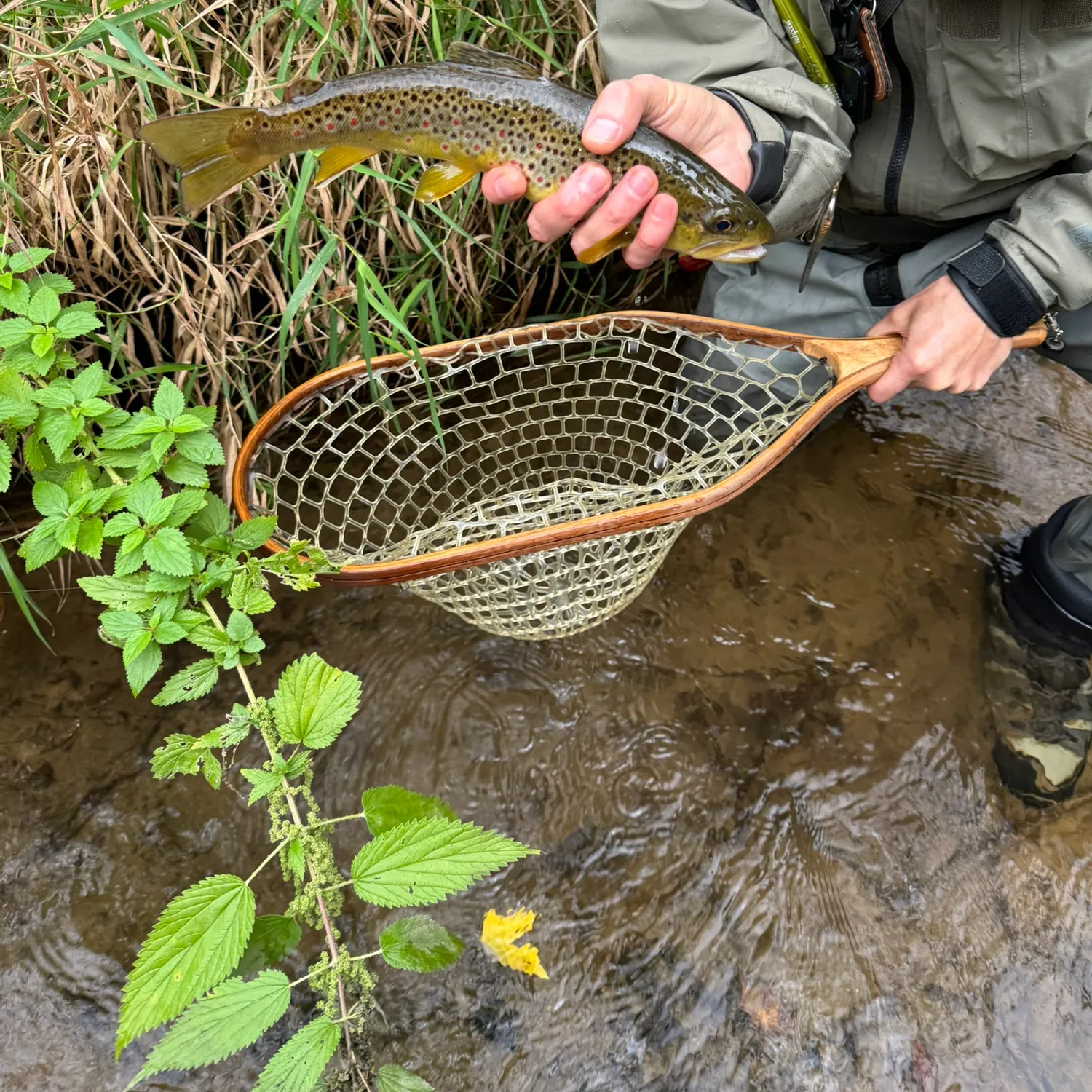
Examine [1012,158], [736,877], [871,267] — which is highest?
[1012,158]

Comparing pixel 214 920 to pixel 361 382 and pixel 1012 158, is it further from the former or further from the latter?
pixel 1012 158

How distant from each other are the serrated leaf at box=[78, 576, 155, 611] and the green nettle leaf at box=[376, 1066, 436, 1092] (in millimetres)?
840

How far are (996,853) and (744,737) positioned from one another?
652 millimetres

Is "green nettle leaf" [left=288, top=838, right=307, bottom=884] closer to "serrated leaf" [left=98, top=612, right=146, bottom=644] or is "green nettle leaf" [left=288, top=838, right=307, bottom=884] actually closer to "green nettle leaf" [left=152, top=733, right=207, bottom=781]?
"green nettle leaf" [left=152, top=733, right=207, bottom=781]

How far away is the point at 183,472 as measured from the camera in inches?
56.3

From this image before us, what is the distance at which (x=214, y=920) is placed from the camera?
1.11 meters

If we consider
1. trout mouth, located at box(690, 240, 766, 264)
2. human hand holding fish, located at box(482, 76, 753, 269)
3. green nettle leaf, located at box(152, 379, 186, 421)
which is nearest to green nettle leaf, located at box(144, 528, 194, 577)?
green nettle leaf, located at box(152, 379, 186, 421)

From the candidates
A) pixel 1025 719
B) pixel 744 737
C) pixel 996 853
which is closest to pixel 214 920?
pixel 744 737

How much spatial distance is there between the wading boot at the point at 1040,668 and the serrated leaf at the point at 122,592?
6.77 ft

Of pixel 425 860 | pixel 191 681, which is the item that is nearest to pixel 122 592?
pixel 191 681

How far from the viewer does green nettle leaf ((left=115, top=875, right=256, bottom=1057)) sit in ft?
3.34

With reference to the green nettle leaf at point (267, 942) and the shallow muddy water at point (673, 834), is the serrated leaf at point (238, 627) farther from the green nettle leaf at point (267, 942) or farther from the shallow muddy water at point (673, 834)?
the shallow muddy water at point (673, 834)

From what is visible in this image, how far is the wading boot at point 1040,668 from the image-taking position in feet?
6.98

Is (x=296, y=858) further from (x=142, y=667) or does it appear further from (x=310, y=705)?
(x=142, y=667)
